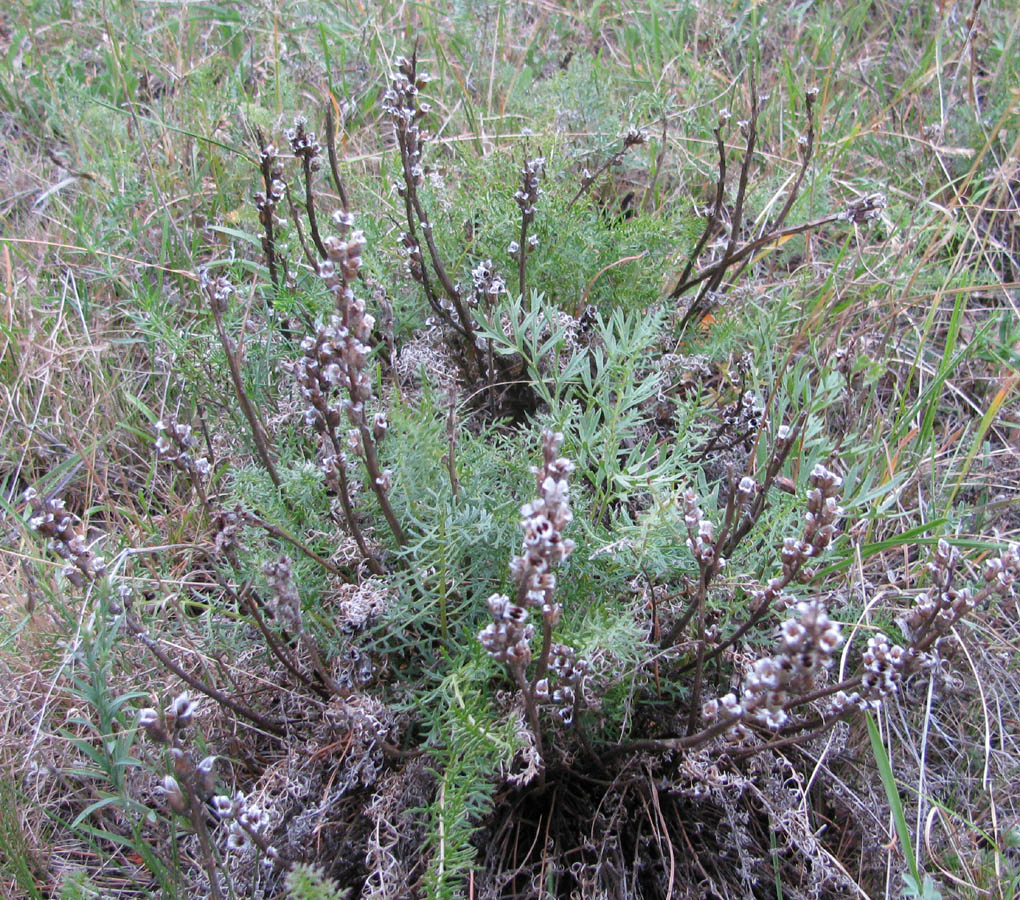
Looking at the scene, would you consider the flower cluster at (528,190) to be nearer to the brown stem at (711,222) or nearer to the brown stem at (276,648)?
the brown stem at (711,222)

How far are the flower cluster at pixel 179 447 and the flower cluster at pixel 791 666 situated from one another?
124cm

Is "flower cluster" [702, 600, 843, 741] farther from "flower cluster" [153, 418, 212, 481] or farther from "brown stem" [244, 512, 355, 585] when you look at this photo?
"flower cluster" [153, 418, 212, 481]

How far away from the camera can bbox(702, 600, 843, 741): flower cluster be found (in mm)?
1212

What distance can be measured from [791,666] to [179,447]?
137 centimetres

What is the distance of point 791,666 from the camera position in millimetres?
1295

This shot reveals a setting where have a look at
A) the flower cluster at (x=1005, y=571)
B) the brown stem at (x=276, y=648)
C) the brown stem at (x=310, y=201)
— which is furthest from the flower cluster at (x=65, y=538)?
the flower cluster at (x=1005, y=571)

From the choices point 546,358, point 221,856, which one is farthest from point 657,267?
point 221,856

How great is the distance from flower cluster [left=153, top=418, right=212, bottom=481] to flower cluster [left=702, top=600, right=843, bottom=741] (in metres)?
1.24

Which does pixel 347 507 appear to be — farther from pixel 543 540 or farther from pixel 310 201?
pixel 310 201

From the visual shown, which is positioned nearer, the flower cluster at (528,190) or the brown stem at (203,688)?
the brown stem at (203,688)

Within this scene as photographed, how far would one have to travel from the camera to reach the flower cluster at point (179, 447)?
6.01 ft

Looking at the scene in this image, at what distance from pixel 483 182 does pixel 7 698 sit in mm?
2126

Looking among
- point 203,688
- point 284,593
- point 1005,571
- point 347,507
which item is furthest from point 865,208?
point 203,688

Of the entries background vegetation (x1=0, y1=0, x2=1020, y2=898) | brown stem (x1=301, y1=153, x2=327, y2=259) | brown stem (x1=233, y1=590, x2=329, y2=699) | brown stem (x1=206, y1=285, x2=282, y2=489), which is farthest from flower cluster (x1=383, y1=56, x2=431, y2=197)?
brown stem (x1=233, y1=590, x2=329, y2=699)
